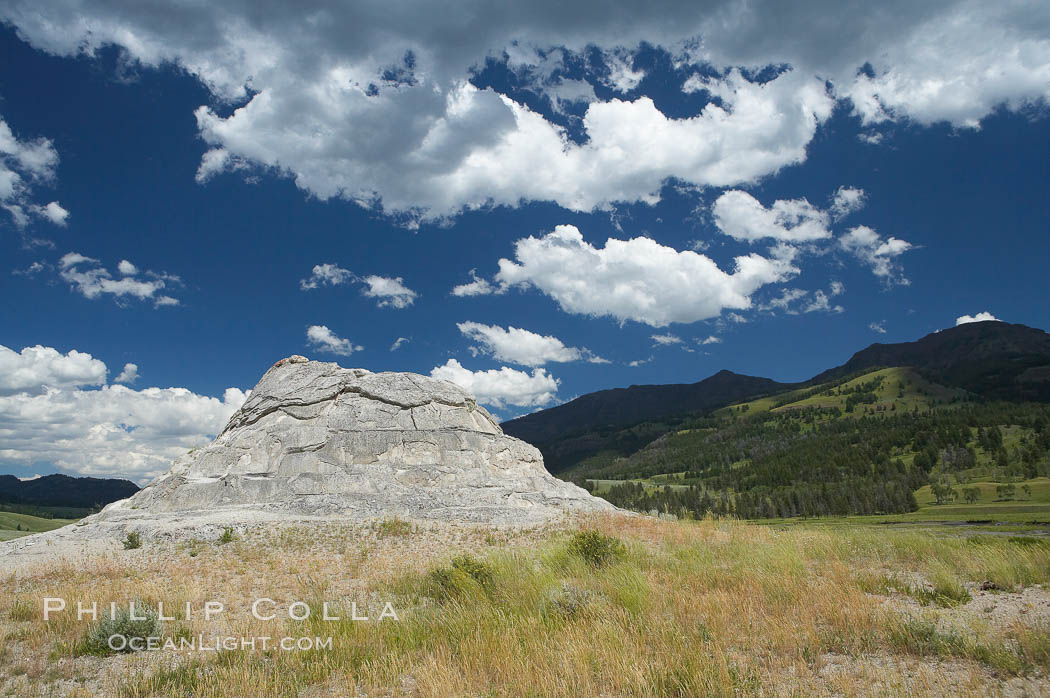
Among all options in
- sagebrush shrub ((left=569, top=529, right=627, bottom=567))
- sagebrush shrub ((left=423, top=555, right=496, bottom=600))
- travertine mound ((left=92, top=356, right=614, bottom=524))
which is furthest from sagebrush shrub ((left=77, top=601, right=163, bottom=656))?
travertine mound ((left=92, top=356, right=614, bottom=524))

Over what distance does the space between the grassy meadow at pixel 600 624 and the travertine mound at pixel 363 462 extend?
10172 millimetres

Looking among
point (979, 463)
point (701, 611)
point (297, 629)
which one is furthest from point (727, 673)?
point (979, 463)

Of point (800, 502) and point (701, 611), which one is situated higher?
point (701, 611)

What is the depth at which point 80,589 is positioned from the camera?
1373 centimetres

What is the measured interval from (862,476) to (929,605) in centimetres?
19289

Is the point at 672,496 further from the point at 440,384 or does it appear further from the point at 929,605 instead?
the point at 929,605

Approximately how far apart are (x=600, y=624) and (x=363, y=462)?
24109mm

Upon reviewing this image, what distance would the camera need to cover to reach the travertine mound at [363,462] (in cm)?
2734

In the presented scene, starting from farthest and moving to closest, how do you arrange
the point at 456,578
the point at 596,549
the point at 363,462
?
the point at 363,462 < the point at 596,549 < the point at 456,578

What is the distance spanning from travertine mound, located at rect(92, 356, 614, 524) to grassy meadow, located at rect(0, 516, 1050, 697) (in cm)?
1017

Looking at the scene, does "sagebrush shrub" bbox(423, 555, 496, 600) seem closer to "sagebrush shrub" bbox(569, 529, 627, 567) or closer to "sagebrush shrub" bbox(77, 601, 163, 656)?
"sagebrush shrub" bbox(569, 529, 627, 567)

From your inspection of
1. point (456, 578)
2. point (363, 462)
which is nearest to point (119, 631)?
point (456, 578)

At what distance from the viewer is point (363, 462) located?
100 ft

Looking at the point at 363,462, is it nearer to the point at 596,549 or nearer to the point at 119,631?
the point at 596,549
